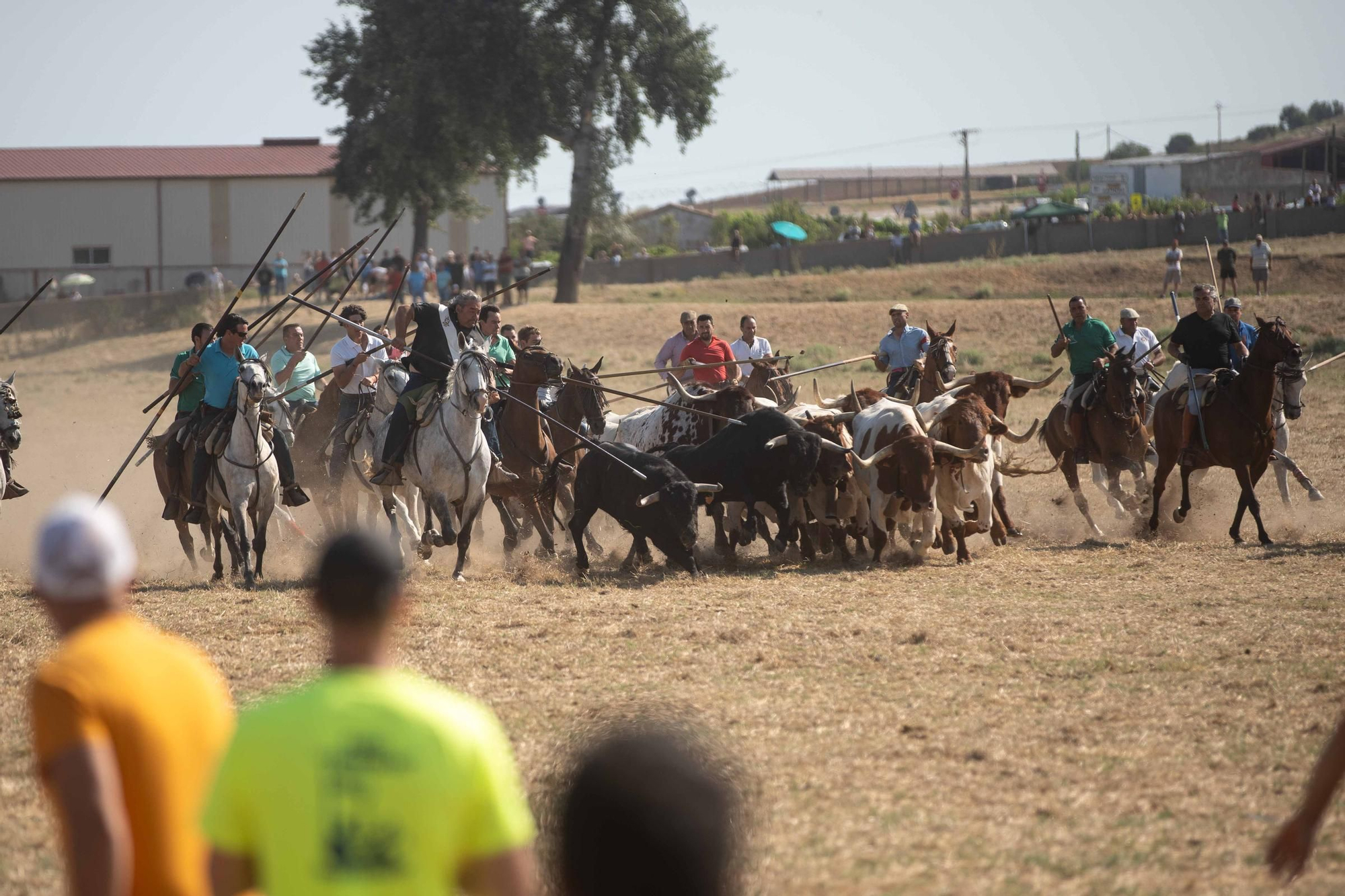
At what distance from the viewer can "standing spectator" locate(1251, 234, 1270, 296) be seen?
3409 cm

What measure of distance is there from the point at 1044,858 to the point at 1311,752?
→ 2076 millimetres

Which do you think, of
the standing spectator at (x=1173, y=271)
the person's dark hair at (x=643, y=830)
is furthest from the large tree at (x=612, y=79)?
the person's dark hair at (x=643, y=830)

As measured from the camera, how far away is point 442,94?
35.6m

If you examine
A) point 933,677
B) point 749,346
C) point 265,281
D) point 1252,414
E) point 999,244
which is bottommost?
point 933,677

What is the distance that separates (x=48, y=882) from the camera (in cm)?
527

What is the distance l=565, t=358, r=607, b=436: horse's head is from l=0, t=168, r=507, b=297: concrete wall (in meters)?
43.0

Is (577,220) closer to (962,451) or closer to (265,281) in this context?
(265,281)

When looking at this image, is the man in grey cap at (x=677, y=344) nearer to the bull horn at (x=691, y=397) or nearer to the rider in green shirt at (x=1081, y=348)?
the bull horn at (x=691, y=397)

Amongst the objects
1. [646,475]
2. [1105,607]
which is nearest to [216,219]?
[646,475]

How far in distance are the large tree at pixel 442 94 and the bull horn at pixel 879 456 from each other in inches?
984

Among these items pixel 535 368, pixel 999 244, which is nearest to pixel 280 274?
pixel 999 244

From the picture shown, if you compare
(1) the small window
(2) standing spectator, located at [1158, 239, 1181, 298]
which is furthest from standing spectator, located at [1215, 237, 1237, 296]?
(1) the small window

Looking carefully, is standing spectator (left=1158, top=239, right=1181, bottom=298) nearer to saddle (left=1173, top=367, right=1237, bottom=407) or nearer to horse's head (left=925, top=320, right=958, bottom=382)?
horse's head (left=925, top=320, right=958, bottom=382)

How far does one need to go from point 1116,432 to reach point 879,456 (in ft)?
10.9
